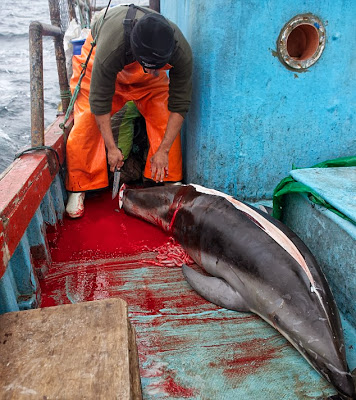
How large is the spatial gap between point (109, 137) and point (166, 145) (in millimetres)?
578

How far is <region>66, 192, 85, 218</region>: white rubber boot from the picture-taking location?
3771mm

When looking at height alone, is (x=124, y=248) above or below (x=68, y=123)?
below

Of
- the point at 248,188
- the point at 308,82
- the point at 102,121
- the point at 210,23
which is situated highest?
the point at 210,23

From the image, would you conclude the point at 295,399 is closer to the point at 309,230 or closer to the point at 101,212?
the point at 309,230

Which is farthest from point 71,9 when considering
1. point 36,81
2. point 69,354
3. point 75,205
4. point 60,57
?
point 69,354

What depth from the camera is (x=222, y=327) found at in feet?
7.66

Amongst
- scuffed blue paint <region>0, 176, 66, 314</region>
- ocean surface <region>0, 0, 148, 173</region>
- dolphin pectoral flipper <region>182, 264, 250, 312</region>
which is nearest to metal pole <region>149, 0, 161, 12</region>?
ocean surface <region>0, 0, 148, 173</region>

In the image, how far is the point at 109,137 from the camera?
141 inches

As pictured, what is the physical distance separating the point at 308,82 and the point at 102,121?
6.49ft

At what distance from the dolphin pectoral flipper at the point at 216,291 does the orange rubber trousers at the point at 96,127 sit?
1.73 metres

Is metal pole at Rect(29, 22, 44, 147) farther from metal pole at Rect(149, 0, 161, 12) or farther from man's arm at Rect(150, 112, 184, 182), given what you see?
metal pole at Rect(149, 0, 161, 12)

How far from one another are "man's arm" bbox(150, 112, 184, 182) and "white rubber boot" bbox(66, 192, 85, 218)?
0.84 m

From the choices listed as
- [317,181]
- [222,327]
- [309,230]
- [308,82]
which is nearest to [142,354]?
[222,327]

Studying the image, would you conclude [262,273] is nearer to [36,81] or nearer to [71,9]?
[36,81]
